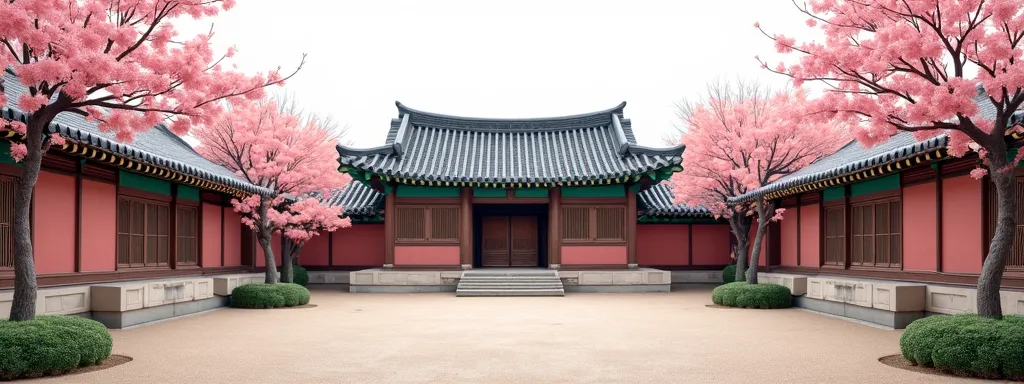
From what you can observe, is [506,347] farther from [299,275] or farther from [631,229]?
[299,275]

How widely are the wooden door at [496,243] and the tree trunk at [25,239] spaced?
18.6m

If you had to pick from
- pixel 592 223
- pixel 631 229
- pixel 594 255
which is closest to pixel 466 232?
pixel 592 223

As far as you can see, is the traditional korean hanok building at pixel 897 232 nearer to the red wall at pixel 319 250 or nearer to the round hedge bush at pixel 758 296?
the round hedge bush at pixel 758 296

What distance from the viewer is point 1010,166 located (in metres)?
8.56

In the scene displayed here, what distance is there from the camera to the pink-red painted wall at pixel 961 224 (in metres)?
12.7

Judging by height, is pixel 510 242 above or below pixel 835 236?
below

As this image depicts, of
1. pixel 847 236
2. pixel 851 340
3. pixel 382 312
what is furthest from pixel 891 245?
pixel 382 312

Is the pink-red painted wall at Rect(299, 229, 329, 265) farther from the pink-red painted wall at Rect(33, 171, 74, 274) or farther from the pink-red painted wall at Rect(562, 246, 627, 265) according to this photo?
the pink-red painted wall at Rect(33, 171, 74, 274)

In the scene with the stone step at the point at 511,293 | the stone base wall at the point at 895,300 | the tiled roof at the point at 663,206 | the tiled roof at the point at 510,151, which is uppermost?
the tiled roof at the point at 510,151

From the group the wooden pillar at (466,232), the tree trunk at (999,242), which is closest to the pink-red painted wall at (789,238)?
the wooden pillar at (466,232)

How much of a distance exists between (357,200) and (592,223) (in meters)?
8.75

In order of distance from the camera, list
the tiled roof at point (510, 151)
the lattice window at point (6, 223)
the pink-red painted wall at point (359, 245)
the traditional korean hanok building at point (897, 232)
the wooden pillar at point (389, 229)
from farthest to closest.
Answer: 1. the pink-red painted wall at point (359, 245)
2. the wooden pillar at point (389, 229)
3. the tiled roof at point (510, 151)
4. the traditional korean hanok building at point (897, 232)
5. the lattice window at point (6, 223)

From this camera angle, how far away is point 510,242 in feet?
88.2

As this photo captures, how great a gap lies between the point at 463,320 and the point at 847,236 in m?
9.23
